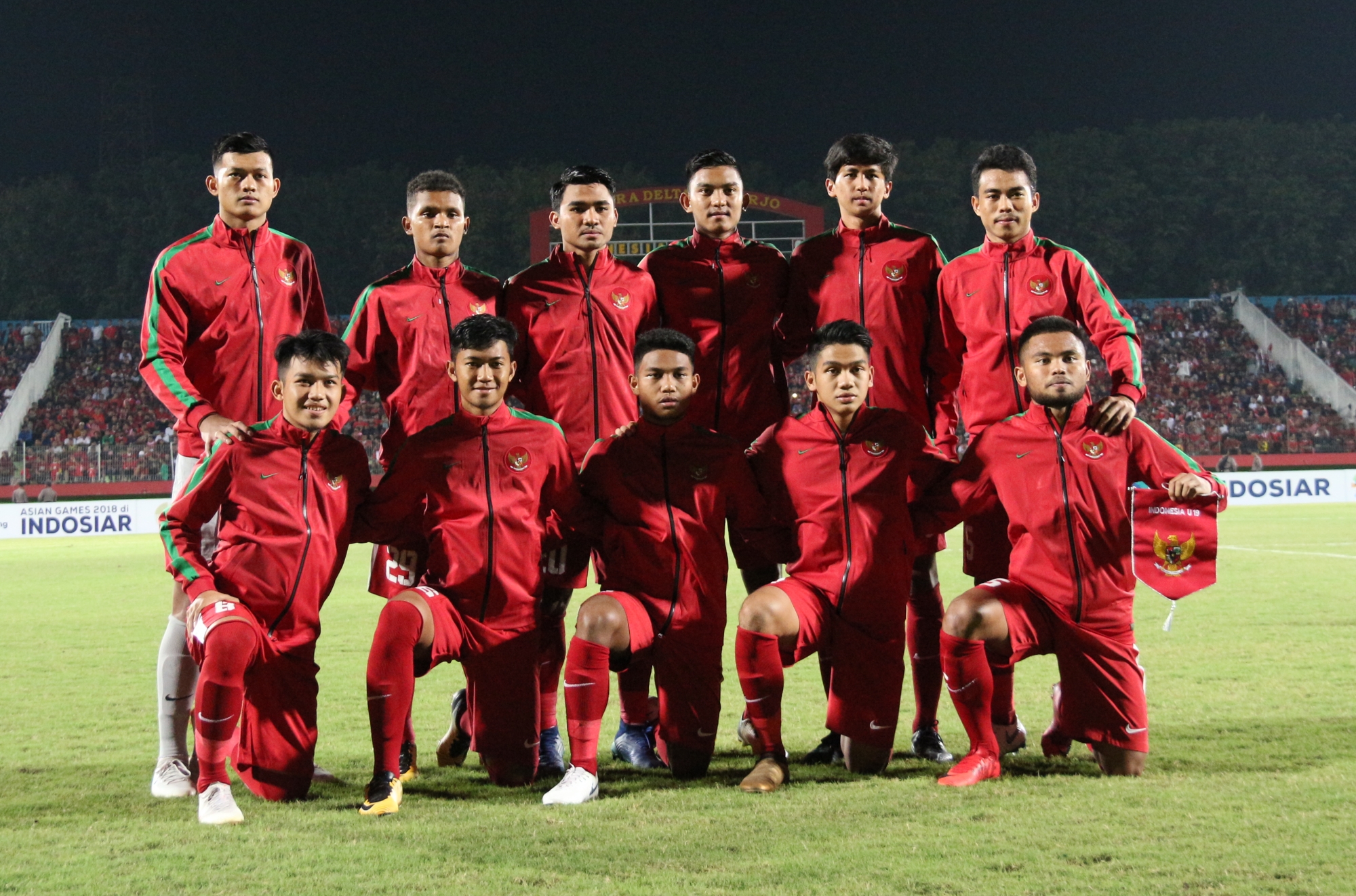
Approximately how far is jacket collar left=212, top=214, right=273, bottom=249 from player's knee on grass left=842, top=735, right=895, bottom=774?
2.83 metres

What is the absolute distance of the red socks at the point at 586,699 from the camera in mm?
3924

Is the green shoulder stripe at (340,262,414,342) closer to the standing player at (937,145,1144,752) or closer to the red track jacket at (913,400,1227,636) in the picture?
the standing player at (937,145,1144,752)

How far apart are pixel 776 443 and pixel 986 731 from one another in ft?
4.07

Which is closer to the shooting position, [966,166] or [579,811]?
[579,811]

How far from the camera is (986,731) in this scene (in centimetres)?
405

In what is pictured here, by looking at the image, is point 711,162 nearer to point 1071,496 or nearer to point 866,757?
point 1071,496

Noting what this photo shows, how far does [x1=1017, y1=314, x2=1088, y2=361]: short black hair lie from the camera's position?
4.24 m

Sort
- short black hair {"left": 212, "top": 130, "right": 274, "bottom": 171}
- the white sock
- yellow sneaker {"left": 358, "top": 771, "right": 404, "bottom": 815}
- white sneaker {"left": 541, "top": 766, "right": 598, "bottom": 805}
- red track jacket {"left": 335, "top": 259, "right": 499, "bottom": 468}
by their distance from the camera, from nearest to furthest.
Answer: yellow sneaker {"left": 358, "top": 771, "right": 404, "bottom": 815}
white sneaker {"left": 541, "top": 766, "right": 598, "bottom": 805}
the white sock
short black hair {"left": 212, "top": 130, "right": 274, "bottom": 171}
red track jacket {"left": 335, "top": 259, "right": 499, "bottom": 468}

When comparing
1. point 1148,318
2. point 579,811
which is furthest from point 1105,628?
point 1148,318

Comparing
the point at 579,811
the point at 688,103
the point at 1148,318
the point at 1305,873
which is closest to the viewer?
the point at 1305,873

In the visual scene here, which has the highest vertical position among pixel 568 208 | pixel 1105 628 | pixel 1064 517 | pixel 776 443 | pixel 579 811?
pixel 568 208

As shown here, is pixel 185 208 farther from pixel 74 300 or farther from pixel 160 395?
pixel 160 395

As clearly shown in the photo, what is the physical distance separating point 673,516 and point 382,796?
1.33 metres

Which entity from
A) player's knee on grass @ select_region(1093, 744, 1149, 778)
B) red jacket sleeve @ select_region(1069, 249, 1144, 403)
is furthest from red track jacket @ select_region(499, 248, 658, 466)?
player's knee on grass @ select_region(1093, 744, 1149, 778)
